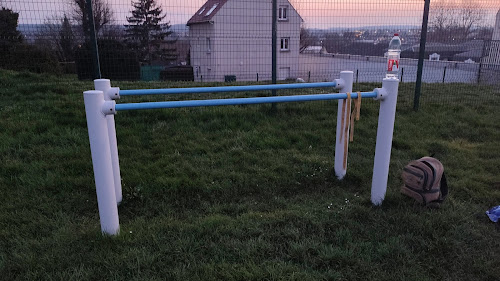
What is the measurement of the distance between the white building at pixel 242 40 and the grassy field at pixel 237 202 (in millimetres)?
1877

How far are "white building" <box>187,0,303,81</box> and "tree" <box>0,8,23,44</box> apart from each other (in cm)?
274

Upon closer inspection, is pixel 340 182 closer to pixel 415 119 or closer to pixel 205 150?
pixel 205 150

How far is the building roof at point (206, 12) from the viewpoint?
18.0 ft

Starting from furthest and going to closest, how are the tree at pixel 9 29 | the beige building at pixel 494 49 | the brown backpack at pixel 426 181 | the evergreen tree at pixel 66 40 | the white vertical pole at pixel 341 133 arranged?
the beige building at pixel 494 49 → the evergreen tree at pixel 66 40 → the tree at pixel 9 29 → the white vertical pole at pixel 341 133 → the brown backpack at pixel 426 181

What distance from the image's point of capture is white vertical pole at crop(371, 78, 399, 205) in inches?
103

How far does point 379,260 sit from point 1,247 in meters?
2.29

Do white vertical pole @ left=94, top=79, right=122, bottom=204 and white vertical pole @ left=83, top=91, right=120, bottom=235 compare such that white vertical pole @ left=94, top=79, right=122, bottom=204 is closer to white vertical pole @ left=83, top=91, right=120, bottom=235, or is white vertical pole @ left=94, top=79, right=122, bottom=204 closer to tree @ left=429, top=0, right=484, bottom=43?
white vertical pole @ left=83, top=91, right=120, bottom=235

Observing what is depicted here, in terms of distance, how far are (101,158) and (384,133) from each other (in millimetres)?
1960

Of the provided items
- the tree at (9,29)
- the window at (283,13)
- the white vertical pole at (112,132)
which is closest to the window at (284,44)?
the window at (283,13)

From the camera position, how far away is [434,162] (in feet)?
9.08

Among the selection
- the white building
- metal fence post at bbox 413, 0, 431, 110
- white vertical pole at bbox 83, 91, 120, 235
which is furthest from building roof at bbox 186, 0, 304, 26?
white vertical pole at bbox 83, 91, 120, 235

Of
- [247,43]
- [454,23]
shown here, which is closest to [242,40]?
[247,43]

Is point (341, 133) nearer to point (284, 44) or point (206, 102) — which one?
point (206, 102)

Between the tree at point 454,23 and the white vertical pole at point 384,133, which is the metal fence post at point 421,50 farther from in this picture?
the white vertical pole at point 384,133
